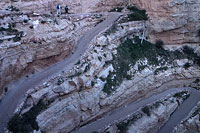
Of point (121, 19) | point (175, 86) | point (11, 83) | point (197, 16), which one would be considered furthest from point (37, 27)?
point (197, 16)

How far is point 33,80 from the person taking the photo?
60.0 ft

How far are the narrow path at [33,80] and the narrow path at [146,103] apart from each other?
15.0ft

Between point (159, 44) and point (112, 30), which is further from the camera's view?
point (159, 44)

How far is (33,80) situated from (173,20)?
15202mm

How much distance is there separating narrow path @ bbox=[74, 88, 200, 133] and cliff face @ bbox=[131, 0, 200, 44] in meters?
5.59

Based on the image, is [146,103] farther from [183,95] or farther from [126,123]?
[183,95]

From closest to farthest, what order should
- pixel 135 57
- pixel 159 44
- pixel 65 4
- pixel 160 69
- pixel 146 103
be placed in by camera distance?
pixel 146 103 → pixel 135 57 → pixel 65 4 → pixel 160 69 → pixel 159 44

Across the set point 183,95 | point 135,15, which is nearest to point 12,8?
point 135,15

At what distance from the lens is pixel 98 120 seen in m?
20.2

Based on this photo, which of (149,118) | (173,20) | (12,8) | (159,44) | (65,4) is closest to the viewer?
(149,118)

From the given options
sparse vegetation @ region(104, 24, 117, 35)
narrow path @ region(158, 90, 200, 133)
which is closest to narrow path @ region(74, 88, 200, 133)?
narrow path @ region(158, 90, 200, 133)

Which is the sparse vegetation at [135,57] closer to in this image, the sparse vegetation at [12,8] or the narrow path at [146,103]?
the narrow path at [146,103]

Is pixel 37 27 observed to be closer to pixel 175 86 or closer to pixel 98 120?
pixel 98 120

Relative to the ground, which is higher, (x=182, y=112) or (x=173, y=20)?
(x=173, y=20)
